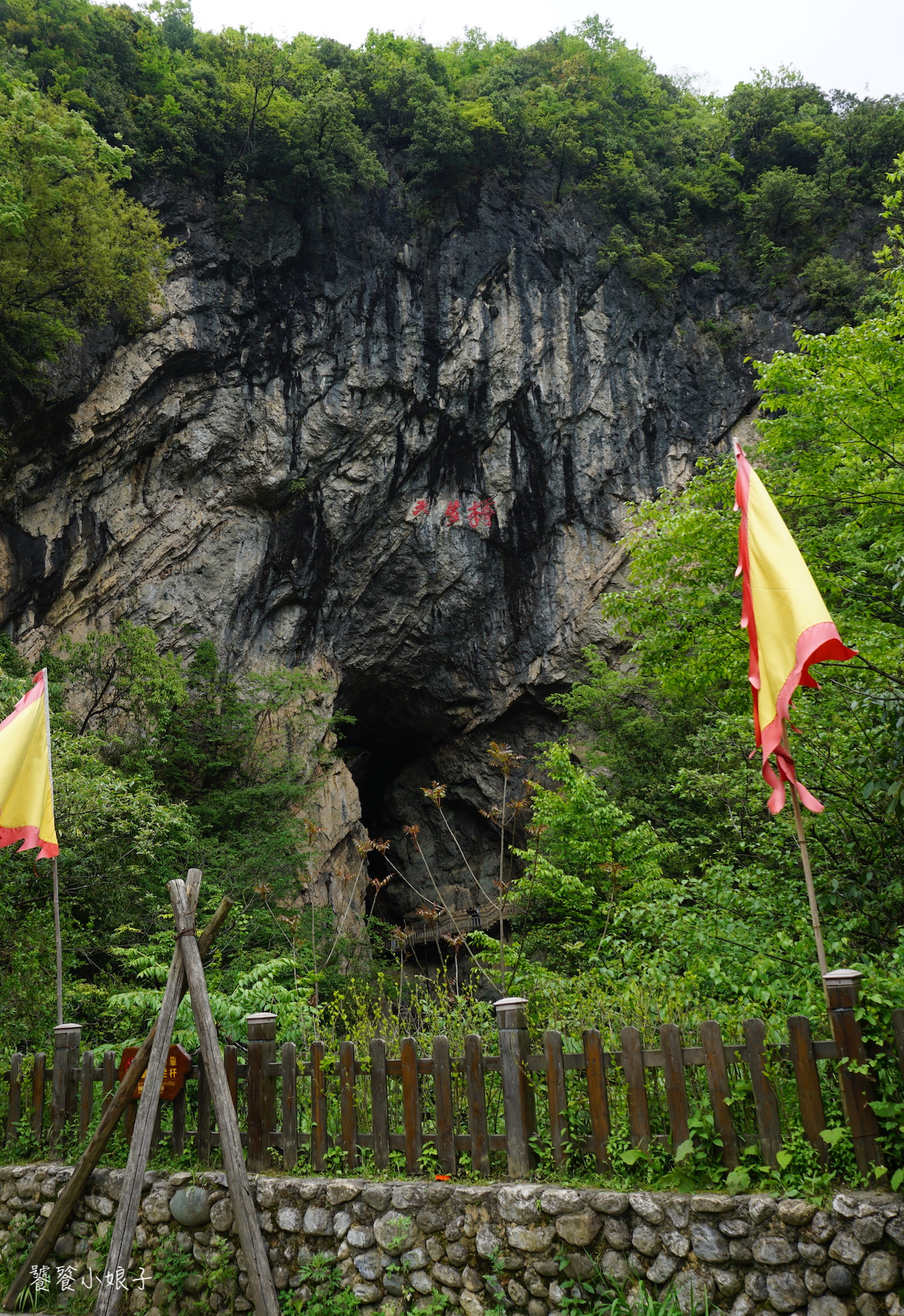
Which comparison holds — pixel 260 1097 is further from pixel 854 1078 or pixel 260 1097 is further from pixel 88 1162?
pixel 854 1078

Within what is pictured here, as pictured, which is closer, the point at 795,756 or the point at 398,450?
the point at 795,756

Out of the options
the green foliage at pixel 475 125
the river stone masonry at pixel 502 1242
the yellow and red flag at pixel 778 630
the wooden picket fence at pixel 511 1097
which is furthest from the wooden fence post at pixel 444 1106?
the green foliage at pixel 475 125

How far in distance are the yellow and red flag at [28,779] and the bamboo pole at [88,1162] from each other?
1.70 m

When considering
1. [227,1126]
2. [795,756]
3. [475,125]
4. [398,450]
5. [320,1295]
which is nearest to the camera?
[320,1295]

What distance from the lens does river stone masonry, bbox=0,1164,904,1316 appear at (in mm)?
2799

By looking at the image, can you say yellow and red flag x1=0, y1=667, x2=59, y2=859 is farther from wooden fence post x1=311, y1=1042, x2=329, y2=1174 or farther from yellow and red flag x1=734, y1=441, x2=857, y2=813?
yellow and red flag x1=734, y1=441, x2=857, y2=813

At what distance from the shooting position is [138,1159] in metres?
3.94

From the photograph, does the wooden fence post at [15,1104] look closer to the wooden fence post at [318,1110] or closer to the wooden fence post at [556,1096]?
the wooden fence post at [318,1110]

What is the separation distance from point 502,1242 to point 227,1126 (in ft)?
4.80

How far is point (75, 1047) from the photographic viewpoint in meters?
5.00

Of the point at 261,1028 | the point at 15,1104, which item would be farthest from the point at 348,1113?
the point at 15,1104

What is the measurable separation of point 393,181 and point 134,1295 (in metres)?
19.7

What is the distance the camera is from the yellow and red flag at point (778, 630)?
3.40m

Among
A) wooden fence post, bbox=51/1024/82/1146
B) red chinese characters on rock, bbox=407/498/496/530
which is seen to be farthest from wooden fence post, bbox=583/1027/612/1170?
red chinese characters on rock, bbox=407/498/496/530
